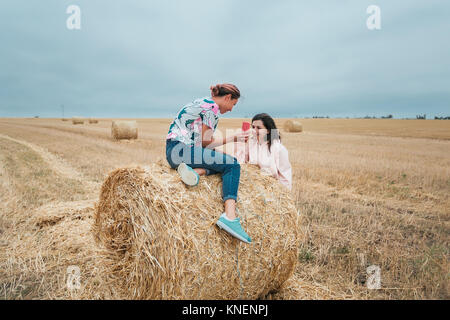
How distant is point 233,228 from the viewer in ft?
Result: 8.96

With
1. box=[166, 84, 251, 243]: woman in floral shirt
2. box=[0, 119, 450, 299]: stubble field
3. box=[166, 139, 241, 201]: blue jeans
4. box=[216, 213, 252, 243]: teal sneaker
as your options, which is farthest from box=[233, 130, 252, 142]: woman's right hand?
box=[0, 119, 450, 299]: stubble field

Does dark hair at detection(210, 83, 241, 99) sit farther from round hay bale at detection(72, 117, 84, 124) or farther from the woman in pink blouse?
round hay bale at detection(72, 117, 84, 124)

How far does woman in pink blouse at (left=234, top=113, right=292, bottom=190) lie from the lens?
3.76 metres

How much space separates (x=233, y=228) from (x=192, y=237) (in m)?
0.40

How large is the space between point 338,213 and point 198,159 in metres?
3.60

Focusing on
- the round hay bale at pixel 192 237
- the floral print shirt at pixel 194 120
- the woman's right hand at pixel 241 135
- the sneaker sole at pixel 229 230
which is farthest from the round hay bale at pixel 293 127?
the sneaker sole at pixel 229 230

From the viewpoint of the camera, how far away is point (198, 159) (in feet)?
9.87

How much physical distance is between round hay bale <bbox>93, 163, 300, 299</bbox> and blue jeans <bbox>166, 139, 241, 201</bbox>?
5.2 inches

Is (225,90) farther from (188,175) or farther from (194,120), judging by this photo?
(188,175)

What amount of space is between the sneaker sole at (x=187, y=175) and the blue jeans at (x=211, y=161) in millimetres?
135

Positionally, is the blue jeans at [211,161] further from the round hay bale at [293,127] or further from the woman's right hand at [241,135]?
the round hay bale at [293,127]

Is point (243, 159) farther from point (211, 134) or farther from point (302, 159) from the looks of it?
point (302, 159)

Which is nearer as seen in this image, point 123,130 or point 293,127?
point 123,130

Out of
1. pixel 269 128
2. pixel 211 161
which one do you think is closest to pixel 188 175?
pixel 211 161
